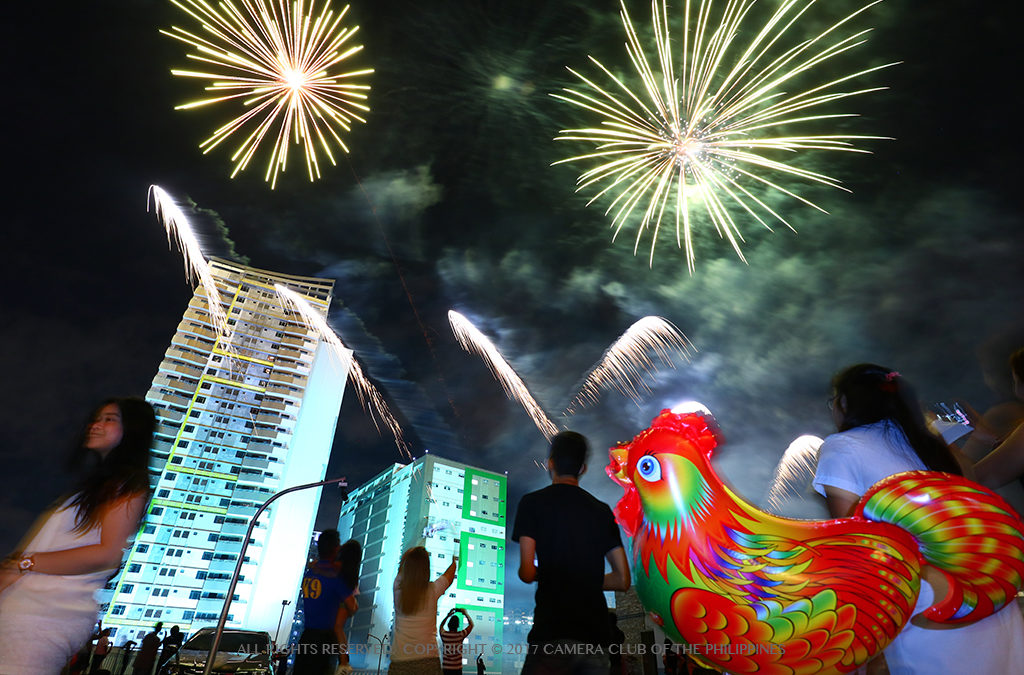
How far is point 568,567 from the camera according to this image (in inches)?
110

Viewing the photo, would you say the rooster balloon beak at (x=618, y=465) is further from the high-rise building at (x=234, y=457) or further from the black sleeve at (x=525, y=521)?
the high-rise building at (x=234, y=457)

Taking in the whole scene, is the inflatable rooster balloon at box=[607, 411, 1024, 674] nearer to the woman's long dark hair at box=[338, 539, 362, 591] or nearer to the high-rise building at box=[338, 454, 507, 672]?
the woman's long dark hair at box=[338, 539, 362, 591]

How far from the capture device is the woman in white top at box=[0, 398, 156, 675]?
2205 mm

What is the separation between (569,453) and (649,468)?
4.26 ft

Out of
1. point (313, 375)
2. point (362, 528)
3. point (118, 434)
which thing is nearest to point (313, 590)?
point (118, 434)

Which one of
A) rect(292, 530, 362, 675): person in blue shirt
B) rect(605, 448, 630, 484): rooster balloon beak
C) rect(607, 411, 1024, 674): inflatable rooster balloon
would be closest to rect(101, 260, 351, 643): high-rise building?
rect(292, 530, 362, 675): person in blue shirt

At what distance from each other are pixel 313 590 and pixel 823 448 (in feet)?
15.6

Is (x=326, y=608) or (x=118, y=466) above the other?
(x=118, y=466)

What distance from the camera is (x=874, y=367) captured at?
A: 256 centimetres

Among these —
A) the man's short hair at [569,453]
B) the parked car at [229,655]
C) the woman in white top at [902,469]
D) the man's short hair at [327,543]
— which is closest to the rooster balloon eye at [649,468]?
the woman in white top at [902,469]

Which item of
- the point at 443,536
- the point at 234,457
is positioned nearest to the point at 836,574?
the point at 234,457

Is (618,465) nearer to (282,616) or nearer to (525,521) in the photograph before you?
(525,521)

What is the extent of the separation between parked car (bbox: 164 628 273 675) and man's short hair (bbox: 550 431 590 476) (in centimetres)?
973

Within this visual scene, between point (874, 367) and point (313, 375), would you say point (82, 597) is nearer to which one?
point (874, 367)
